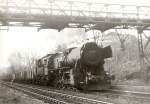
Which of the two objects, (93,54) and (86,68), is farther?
(93,54)

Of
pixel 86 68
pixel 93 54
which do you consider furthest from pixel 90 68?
pixel 93 54

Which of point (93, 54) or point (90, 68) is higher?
point (93, 54)

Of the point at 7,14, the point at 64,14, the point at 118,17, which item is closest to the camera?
the point at 7,14

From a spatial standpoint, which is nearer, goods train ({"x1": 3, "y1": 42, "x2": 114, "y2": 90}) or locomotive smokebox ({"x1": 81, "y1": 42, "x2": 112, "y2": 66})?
goods train ({"x1": 3, "y1": 42, "x2": 114, "y2": 90})

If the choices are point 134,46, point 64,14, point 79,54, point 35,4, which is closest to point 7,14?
point 35,4

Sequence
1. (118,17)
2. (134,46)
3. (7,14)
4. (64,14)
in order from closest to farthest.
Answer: (7,14), (64,14), (118,17), (134,46)

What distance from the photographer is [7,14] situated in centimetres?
1820

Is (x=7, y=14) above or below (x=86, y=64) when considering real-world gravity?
above

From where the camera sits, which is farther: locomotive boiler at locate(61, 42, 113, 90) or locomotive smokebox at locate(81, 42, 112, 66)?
locomotive smokebox at locate(81, 42, 112, 66)

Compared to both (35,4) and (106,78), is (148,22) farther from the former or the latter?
(35,4)

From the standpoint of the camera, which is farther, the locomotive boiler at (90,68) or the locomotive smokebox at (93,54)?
the locomotive smokebox at (93,54)

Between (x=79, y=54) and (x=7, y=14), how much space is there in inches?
209

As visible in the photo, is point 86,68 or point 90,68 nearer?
point 86,68

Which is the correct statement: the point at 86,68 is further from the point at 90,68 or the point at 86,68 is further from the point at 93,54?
the point at 93,54
